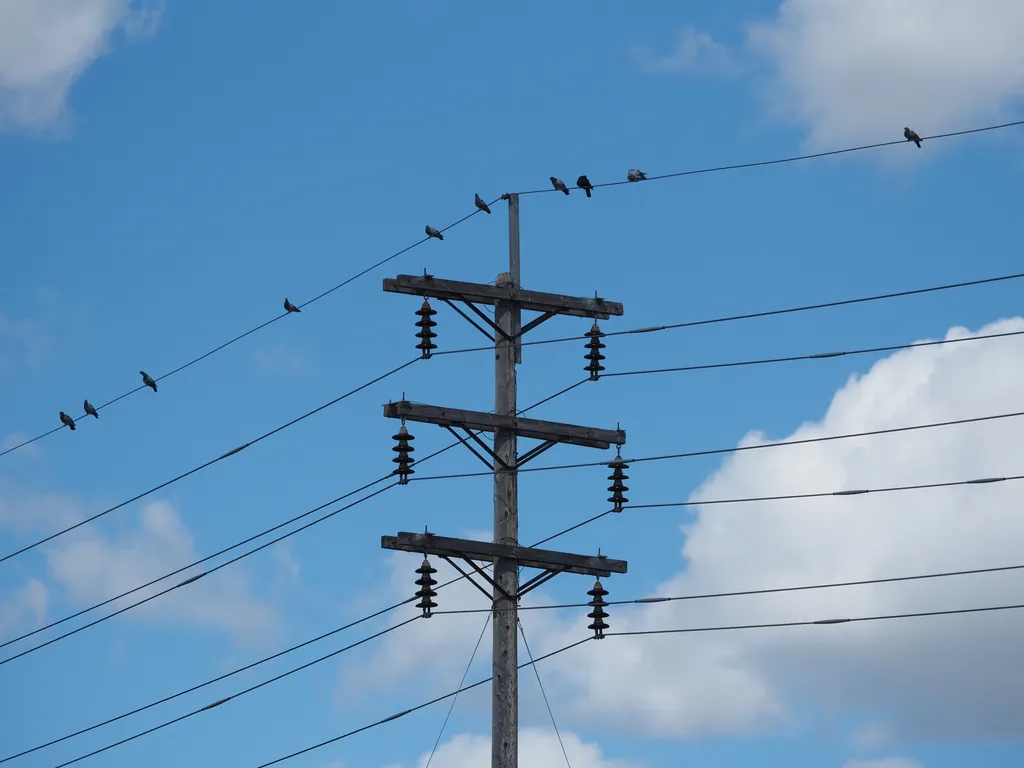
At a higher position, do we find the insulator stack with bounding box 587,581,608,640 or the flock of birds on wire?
the flock of birds on wire

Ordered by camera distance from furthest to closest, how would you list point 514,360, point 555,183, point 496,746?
point 555,183
point 514,360
point 496,746

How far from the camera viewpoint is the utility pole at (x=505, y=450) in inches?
1016

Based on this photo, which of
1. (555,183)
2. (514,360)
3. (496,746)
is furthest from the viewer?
(555,183)

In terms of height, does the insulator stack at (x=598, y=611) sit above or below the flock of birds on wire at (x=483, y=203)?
below

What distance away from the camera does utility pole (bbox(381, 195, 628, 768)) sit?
84.6 ft

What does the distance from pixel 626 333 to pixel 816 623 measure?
15.6ft

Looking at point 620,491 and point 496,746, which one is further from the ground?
A: point 620,491

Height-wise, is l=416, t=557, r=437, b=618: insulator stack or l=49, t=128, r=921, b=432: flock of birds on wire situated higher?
l=49, t=128, r=921, b=432: flock of birds on wire

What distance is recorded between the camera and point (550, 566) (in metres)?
26.5

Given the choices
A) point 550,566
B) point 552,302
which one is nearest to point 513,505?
point 550,566

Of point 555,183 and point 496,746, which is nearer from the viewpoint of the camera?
point 496,746

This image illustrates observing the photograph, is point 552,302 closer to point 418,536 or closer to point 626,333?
point 626,333

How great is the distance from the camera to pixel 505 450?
26.7m

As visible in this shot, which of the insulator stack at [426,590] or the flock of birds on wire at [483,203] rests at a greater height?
the flock of birds on wire at [483,203]
